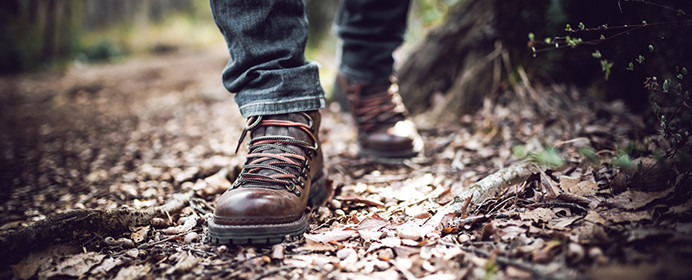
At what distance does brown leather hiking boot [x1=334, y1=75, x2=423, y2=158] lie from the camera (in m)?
2.03

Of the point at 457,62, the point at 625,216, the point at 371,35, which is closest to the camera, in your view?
the point at 625,216

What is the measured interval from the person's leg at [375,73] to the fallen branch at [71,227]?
3.61ft

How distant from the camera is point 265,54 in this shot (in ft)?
4.51

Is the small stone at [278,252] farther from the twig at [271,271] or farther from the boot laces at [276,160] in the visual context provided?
the boot laces at [276,160]

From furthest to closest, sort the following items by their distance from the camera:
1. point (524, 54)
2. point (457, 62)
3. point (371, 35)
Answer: point (457, 62) → point (524, 54) → point (371, 35)

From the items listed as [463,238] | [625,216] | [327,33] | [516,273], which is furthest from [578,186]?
[327,33]

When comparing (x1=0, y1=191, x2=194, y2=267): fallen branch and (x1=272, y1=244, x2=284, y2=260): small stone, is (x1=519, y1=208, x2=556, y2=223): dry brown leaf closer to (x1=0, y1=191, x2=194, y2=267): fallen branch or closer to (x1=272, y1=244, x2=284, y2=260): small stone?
(x1=272, y1=244, x2=284, y2=260): small stone

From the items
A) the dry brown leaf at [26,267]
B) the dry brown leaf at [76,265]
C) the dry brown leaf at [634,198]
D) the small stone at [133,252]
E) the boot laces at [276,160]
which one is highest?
the boot laces at [276,160]

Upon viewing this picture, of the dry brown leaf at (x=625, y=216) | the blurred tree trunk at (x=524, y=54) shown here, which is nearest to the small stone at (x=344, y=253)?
the dry brown leaf at (x=625, y=216)

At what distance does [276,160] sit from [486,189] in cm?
77

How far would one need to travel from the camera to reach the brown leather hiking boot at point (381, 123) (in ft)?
6.67

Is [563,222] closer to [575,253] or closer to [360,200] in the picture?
[575,253]

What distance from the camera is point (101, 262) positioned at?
113cm

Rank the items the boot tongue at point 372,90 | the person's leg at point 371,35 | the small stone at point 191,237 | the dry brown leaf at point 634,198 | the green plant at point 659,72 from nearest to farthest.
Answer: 1. the dry brown leaf at point 634,198
2. the green plant at point 659,72
3. the small stone at point 191,237
4. the person's leg at point 371,35
5. the boot tongue at point 372,90
